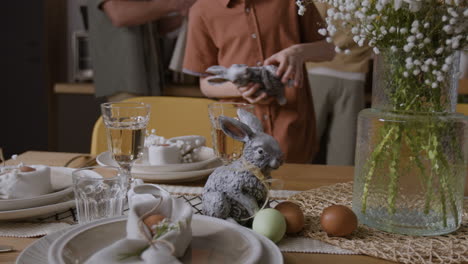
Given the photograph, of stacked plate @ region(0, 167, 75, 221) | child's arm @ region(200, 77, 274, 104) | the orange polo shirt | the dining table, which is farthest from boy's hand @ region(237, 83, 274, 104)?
stacked plate @ region(0, 167, 75, 221)

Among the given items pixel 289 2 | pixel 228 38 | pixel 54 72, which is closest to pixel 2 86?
pixel 54 72

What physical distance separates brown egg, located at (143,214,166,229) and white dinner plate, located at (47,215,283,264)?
6cm

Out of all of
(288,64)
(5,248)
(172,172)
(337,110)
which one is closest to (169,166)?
(172,172)

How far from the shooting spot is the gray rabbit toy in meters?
0.82

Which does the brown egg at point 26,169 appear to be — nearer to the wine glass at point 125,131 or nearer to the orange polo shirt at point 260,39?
the wine glass at point 125,131

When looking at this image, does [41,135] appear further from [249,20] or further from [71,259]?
[71,259]

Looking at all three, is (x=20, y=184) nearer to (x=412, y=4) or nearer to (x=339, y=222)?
(x=339, y=222)

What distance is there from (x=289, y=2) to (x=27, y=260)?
50.1 inches

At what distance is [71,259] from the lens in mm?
614

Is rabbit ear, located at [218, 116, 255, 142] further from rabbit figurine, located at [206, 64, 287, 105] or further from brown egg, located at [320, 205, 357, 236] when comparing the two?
rabbit figurine, located at [206, 64, 287, 105]

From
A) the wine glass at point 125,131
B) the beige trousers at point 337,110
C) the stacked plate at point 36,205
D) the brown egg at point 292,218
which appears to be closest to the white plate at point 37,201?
the stacked plate at point 36,205

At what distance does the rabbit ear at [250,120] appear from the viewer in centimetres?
87

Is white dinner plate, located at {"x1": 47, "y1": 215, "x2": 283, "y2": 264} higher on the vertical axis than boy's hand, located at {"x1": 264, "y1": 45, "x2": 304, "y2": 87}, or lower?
lower

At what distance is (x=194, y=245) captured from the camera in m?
0.68
